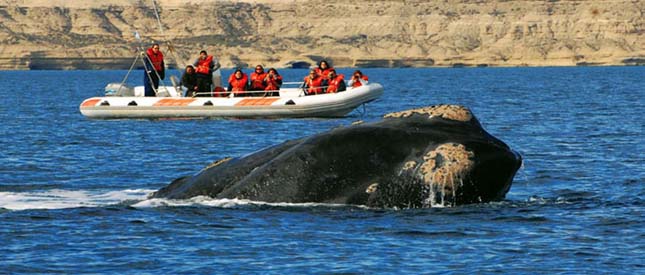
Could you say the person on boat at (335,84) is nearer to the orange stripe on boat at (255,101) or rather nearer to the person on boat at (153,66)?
the orange stripe on boat at (255,101)

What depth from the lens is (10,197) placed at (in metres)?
18.7

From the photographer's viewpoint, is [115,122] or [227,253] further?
[115,122]

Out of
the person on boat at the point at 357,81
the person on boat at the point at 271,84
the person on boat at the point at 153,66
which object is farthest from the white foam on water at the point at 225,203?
the person on boat at the point at 357,81

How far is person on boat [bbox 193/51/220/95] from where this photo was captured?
135ft

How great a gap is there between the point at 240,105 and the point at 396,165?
87.6 feet

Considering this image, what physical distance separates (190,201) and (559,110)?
35.2 m

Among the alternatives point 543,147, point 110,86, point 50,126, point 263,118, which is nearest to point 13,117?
point 110,86

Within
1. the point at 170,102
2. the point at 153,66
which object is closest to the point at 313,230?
the point at 153,66

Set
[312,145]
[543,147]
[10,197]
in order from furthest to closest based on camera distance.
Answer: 1. [543,147]
2. [10,197]
3. [312,145]

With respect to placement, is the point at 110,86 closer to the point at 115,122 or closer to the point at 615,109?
the point at 115,122

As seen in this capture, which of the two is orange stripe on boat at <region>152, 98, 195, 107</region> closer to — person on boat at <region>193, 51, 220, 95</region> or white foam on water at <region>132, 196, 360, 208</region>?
person on boat at <region>193, 51, 220, 95</region>

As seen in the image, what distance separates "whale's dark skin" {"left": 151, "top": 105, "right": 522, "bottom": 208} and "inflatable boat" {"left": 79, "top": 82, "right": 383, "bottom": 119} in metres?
25.7

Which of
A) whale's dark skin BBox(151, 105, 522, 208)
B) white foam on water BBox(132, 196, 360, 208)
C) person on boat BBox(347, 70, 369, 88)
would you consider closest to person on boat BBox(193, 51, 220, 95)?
person on boat BBox(347, 70, 369, 88)

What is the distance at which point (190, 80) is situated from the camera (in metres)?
41.5
